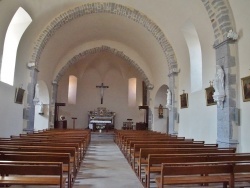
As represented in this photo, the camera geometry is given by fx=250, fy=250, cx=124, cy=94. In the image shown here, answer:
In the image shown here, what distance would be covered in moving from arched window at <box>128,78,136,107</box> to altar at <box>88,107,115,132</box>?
232 centimetres

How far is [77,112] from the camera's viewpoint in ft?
77.8

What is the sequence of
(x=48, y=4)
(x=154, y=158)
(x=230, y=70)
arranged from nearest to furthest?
(x=154, y=158)
(x=230, y=70)
(x=48, y=4)

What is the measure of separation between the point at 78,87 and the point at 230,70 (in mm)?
18500

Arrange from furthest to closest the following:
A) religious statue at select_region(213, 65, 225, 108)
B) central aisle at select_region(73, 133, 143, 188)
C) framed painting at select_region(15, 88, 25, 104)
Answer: framed painting at select_region(15, 88, 25, 104) < religious statue at select_region(213, 65, 225, 108) < central aisle at select_region(73, 133, 143, 188)

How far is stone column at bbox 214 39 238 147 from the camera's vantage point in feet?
24.1

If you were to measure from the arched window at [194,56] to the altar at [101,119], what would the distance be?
11.5 m

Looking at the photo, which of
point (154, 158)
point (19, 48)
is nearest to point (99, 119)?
point (19, 48)

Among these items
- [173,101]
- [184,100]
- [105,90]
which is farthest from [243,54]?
[105,90]

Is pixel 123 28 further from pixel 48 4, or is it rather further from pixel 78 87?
pixel 78 87

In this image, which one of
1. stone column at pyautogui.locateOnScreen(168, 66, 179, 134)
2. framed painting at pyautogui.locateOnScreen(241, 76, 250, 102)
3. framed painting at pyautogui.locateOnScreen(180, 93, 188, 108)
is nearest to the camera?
framed painting at pyautogui.locateOnScreen(241, 76, 250, 102)

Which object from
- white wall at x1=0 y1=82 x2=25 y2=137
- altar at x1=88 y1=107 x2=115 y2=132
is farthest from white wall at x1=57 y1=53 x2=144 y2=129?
white wall at x1=0 y1=82 x2=25 y2=137

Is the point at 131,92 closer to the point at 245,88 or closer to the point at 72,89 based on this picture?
the point at 72,89

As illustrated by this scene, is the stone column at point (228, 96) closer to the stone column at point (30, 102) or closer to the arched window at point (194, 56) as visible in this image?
the arched window at point (194, 56)

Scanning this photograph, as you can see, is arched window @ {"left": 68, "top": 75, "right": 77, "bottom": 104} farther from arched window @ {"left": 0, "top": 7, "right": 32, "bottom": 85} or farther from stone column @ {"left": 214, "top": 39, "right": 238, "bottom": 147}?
stone column @ {"left": 214, "top": 39, "right": 238, "bottom": 147}
